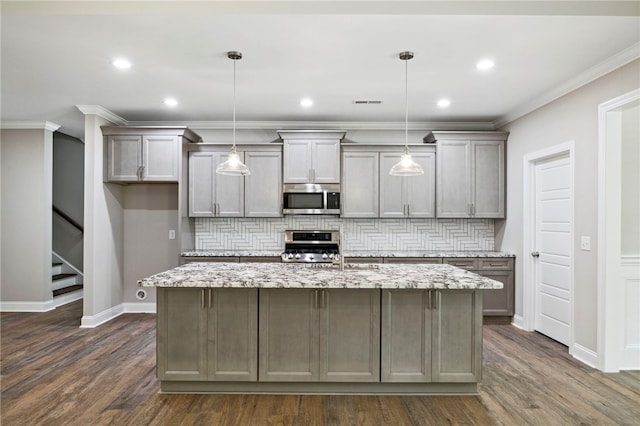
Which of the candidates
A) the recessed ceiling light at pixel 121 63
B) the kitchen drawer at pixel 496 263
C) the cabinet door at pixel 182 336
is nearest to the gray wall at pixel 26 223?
the recessed ceiling light at pixel 121 63

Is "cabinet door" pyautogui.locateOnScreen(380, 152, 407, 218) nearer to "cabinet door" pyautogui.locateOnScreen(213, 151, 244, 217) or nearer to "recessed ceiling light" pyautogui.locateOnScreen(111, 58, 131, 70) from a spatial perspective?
"cabinet door" pyautogui.locateOnScreen(213, 151, 244, 217)

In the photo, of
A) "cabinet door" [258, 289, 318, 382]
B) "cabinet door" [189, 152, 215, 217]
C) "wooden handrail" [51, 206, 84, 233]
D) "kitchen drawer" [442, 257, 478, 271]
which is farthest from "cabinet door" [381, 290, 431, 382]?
"wooden handrail" [51, 206, 84, 233]

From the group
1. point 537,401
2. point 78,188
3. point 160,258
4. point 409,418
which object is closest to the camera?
point 409,418

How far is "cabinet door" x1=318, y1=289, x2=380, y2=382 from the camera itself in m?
3.04

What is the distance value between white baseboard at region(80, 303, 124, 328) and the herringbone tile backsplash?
1431mm

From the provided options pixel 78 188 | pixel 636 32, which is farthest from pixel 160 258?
pixel 636 32

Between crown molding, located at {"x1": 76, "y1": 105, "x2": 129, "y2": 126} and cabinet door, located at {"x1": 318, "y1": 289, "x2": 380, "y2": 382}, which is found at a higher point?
crown molding, located at {"x1": 76, "y1": 105, "x2": 129, "y2": 126}

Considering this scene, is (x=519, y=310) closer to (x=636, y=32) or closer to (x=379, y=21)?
(x=636, y=32)

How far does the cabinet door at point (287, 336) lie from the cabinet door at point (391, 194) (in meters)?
2.75

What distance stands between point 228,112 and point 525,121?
12.2 feet

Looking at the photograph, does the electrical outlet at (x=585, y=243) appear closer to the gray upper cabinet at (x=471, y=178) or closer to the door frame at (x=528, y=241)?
the door frame at (x=528, y=241)

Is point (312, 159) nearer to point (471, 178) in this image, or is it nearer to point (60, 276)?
point (471, 178)

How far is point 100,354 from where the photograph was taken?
404cm

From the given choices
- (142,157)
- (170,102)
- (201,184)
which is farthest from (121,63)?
(201,184)
